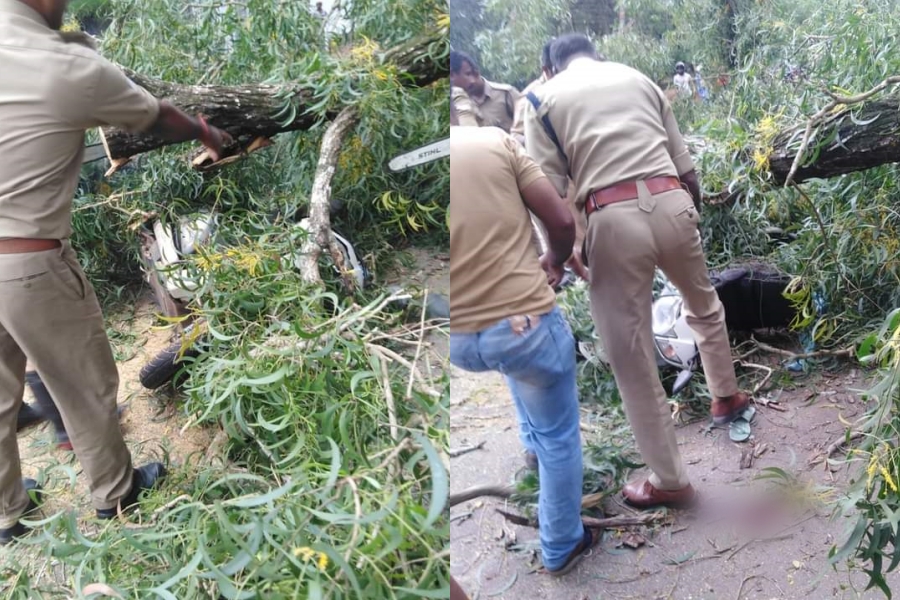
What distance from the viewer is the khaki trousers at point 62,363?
3.60 feet

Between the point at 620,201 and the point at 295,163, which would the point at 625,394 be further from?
the point at 295,163

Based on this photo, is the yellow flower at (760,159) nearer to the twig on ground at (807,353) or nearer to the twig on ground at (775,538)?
the twig on ground at (807,353)

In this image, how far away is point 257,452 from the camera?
1094mm

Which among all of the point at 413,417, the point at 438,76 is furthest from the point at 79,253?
the point at 413,417

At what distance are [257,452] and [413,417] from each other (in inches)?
18.2

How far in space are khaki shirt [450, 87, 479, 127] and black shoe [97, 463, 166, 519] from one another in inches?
42.7

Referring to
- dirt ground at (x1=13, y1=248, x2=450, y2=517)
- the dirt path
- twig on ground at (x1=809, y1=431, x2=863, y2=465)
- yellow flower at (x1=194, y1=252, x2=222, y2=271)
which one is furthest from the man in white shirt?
the dirt path

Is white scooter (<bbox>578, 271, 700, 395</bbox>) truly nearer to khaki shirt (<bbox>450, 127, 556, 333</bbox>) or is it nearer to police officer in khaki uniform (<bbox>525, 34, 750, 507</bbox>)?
police officer in khaki uniform (<bbox>525, 34, 750, 507</bbox>)

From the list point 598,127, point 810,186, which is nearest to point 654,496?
point 598,127

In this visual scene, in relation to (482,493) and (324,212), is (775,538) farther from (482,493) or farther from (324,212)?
(324,212)

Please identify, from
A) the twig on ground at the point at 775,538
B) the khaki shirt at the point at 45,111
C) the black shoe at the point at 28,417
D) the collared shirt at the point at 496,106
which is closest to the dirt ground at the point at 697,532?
the twig on ground at the point at 775,538

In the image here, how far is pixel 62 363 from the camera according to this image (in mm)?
1165

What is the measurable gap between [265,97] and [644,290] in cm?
136

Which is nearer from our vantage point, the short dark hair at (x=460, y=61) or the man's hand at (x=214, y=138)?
the short dark hair at (x=460, y=61)
